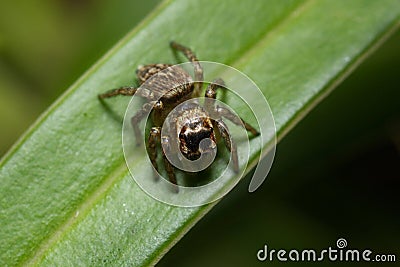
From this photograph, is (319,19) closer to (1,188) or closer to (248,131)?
(248,131)

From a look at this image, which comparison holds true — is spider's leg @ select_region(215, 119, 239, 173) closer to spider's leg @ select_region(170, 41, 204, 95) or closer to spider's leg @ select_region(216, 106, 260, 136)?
spider's leg @ select_region(216, 106, 260, 136)

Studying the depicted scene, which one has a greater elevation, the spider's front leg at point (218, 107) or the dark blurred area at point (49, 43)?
the dark blurred area at point (49, 43)

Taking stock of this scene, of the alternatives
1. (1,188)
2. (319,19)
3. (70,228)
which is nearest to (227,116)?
(319,19)

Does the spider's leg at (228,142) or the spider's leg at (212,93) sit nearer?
the spider's leg at (228,142)

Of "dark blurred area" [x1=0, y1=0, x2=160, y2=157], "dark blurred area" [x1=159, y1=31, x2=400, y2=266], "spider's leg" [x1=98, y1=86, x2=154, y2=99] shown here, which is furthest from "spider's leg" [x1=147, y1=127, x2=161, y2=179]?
"dark blurred area" [x1=0, y1=0, x2=160, y2=157]

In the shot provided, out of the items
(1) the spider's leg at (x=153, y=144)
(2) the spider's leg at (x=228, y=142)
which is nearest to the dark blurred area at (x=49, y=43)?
(1) the spider's leg at (x=153, y=144)

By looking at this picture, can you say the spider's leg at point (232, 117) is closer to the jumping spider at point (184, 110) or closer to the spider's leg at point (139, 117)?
the jumping spider at point (184, 110)
